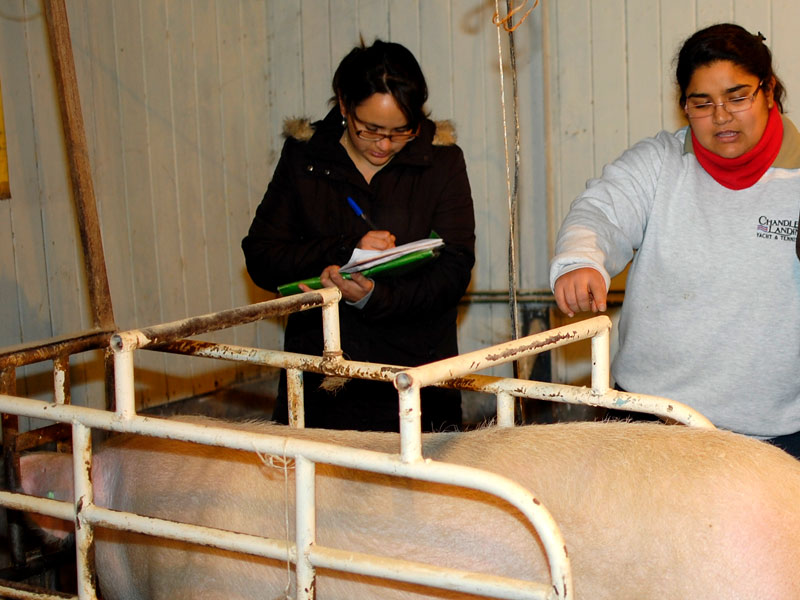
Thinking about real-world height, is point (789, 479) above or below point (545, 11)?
below

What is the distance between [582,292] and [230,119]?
3.00 metres

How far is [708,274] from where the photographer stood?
92.6 inches

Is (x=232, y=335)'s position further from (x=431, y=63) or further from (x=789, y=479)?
(x=789, y=479)

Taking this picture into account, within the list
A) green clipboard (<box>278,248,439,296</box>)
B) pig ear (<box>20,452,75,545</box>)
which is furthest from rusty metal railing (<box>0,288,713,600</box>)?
pig ear (<box>20,452,75,545</box>)

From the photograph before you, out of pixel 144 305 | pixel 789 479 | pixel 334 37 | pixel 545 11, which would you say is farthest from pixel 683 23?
pixel 789 479

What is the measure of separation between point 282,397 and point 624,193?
121 cm

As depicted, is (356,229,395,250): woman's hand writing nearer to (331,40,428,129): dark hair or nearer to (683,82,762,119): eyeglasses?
(331,40,428,129): dark hair

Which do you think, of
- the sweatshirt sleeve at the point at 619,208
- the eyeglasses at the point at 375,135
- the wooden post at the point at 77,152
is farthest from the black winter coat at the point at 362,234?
the sweatshirt sleeve at the point at 619,208

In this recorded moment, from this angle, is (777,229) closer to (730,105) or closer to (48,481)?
(730,105)

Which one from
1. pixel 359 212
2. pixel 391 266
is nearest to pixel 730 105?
pixel 391 266

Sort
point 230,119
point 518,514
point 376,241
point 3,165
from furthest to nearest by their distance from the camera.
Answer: point 230,119 → point 3,165 → point 376,241 → point 518,514

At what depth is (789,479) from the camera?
1696mm

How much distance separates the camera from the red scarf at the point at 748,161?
7.61 ft

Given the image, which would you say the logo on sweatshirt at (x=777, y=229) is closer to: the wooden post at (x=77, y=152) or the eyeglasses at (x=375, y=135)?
the eyeglasses at (x=375, y=135)
